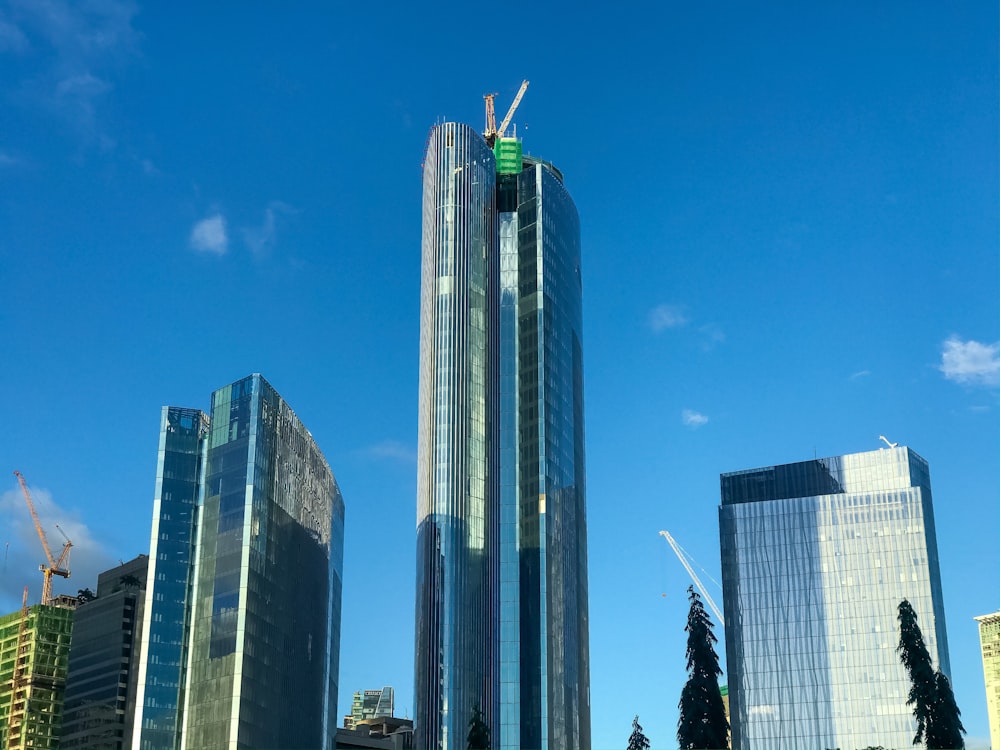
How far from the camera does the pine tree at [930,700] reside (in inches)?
3391

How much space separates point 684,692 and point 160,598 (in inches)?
5474

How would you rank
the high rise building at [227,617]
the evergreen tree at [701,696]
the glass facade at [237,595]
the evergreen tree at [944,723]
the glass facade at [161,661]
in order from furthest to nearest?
the glass facade at [161,661], the high rise building at [227,617], the glass facade at [237,595], the evergreen tree at [944,723], the evergreen tree at [701,696]

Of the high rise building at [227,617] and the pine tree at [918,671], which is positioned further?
the high rise building at [227,617]

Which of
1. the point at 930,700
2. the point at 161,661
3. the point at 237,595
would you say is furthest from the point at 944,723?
the point at 161,661

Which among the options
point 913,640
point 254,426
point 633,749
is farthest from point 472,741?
point 254,426

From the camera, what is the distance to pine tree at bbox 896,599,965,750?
283ft

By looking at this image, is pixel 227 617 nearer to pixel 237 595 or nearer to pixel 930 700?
pixel 237 595

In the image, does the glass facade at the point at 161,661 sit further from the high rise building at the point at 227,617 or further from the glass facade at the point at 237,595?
the glass facade at the point at 237,595

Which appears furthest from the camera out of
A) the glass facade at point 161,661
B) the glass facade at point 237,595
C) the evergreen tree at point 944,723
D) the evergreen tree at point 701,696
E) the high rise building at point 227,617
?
the glass facade at point 161,661

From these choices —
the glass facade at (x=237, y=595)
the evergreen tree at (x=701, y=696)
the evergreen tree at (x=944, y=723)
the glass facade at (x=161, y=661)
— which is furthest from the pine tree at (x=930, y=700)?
the glass facade at (x=161, y=661)

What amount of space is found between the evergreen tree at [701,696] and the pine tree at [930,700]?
1738 cm

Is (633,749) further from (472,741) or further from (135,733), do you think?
(135,733)

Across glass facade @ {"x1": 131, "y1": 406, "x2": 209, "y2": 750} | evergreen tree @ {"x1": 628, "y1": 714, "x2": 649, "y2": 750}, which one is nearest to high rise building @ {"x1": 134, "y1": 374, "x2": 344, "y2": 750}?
glass facade @ {"x1": 131, "y1": 406, "x2": 209, "y2": 750}

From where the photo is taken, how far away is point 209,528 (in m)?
194
